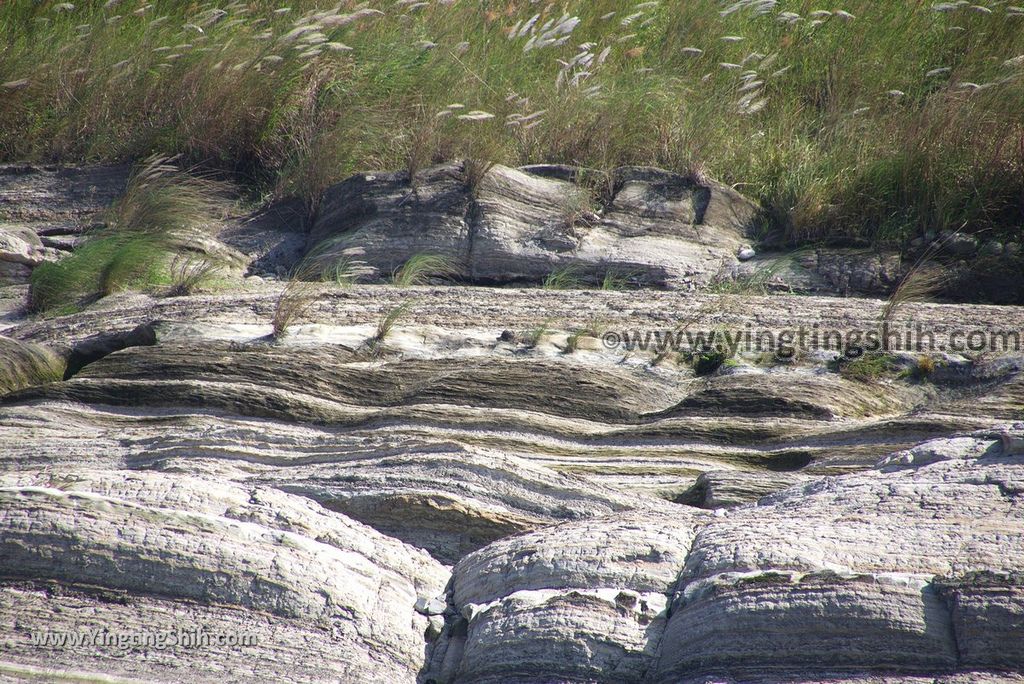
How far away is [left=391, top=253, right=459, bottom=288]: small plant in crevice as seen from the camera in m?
6.47

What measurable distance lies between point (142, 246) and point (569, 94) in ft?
12.9

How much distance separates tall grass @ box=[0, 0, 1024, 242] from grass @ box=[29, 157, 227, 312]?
653mm

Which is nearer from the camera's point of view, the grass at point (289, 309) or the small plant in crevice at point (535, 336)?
the small plant in crevice at point (535, 336)

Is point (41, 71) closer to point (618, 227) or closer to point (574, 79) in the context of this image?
point (574, 79)

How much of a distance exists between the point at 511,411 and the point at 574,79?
503 centimetres

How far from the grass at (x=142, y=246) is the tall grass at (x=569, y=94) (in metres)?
0.65

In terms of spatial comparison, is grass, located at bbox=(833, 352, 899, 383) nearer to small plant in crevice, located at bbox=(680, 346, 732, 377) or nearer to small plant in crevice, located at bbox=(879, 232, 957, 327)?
small plant in crevice, located at bbox=(879, 232, 957, 327)

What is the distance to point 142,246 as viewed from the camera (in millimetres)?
6875

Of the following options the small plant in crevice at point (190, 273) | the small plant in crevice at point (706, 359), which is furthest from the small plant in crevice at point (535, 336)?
the small plant in crevice at point (190, 273)

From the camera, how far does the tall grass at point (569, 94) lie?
729 centimetres

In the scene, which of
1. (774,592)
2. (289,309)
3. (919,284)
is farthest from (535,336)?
(919,284)

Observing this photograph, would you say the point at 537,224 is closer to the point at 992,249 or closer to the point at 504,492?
the point at 992,249

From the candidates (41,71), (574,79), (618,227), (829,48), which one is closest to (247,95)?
(41,71)

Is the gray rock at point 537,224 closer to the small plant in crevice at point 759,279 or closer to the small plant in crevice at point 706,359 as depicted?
the small plant in crevice at point 759,279
